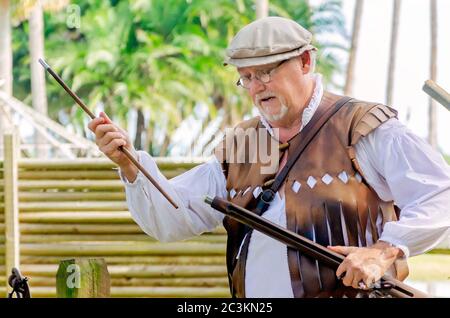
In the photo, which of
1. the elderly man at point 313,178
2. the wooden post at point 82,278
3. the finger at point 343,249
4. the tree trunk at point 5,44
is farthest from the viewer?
the tree trunk at point 5,44

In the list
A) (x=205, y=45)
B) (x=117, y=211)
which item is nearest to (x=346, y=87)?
(x=205, y=45)

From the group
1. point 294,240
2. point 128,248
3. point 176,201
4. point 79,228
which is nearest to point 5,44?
point 79,228

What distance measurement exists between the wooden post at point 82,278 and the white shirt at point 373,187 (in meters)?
0.50

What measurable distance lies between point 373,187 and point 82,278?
1.09m

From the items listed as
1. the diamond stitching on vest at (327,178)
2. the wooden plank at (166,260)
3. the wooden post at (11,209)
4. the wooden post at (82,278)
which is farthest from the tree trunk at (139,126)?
the diamond stitching on vest at (327,178)

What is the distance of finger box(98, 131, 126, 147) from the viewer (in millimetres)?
2738

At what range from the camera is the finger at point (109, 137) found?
2.74 meters

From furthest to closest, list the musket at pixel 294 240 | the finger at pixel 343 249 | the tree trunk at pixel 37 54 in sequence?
the tree trunk at pixel 37 54, the finger at pixel 343 249, the musket at pixel 294 240

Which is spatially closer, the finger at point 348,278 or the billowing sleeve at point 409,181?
the finger at point 348,278

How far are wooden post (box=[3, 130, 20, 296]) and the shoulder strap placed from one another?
500 centimetres

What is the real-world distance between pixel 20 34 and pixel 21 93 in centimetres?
202

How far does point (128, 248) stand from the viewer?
7.56 meters

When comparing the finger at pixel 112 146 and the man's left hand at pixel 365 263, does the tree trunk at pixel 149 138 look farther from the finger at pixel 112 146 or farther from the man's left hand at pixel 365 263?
the man's left hand at pixel 365 263

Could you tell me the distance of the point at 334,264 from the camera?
8.51 ft
